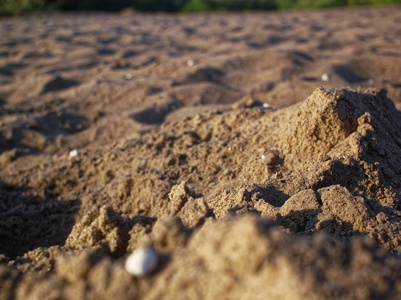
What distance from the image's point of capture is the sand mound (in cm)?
94

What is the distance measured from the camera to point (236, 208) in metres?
1.39

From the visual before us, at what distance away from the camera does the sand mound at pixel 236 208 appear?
941mm

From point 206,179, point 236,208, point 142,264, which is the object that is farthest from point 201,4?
point 142,264

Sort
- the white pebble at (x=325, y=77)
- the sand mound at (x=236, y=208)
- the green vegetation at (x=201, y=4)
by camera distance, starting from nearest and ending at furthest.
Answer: the sand mound at (x=236, y=208), the white pebble at (x=325, y=77), the green vegetation at (x=201, y=4)

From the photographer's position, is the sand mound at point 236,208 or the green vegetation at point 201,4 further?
the green vegetation at point 201,4

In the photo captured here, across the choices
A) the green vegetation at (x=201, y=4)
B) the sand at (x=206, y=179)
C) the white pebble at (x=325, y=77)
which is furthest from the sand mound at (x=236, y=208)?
the green vegetation at (x=201, y=4)

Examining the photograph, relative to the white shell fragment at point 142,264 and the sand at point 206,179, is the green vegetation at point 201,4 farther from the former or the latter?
the white shell fragment at point 142,264

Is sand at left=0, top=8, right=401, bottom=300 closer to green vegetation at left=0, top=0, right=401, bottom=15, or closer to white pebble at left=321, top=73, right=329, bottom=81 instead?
white pebble at left=321, top=73, right=329, bottom=81

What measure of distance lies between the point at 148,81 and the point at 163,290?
12.0ft

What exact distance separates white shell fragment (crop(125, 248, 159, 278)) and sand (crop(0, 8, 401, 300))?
0.02 metres

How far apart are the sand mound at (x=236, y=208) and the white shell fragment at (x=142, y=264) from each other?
0.02 metres

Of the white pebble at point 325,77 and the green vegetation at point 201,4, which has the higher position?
the white pebble at point 325,77

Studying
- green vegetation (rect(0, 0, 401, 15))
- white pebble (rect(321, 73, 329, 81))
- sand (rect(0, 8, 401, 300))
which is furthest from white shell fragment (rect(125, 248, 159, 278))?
green vegetation (rect(0, 0, 401, 15))

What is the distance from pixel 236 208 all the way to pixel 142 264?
47 centimetres
